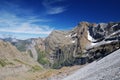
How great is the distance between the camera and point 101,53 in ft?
261

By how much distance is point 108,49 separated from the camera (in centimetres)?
7262

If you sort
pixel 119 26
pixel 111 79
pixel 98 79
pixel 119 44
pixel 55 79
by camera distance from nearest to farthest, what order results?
pixel 111 79 → pixel 98 79 → pixel 119 44 → pixel 55 79 → pixel 119 26

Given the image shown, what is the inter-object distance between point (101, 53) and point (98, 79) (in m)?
48.2

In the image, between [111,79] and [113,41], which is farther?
[113,41]

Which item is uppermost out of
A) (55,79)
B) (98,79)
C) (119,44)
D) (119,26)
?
(119,26)

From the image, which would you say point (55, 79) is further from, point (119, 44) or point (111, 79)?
point (111, 79)

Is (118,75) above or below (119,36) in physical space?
below

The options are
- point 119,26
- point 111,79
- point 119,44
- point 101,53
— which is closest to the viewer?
point 111,79

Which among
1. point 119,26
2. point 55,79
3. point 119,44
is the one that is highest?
point 119,26

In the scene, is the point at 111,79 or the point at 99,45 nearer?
the point at 111,79

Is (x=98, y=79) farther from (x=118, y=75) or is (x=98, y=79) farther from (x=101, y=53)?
(x=101, y=53)

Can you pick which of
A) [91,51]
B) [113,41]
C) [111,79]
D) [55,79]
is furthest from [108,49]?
[111,79]

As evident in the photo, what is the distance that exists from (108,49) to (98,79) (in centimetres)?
4185

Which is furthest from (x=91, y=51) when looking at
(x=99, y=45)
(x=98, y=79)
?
(x=98, y=79)
